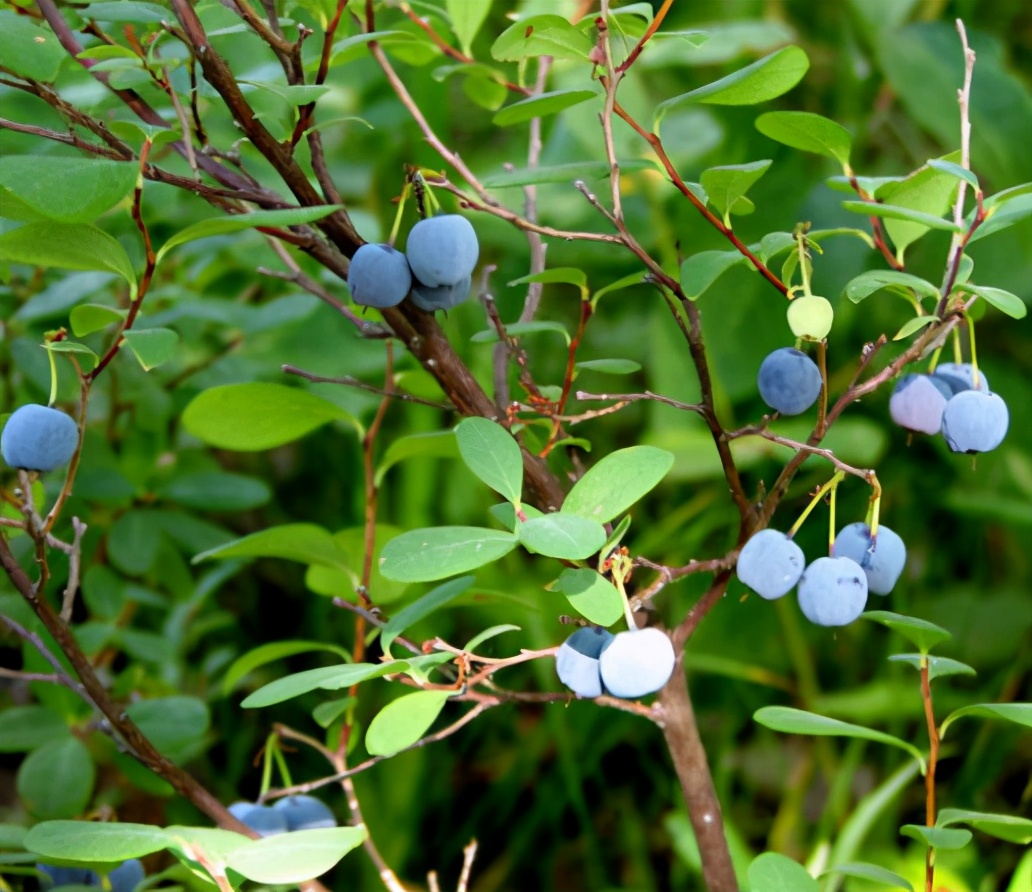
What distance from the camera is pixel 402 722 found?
449 millimetres

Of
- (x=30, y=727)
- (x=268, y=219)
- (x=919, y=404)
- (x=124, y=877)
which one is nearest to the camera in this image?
(x=268, y=219)

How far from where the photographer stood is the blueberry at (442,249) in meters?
0.48

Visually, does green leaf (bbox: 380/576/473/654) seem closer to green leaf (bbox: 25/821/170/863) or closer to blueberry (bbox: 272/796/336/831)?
green leaf (bbox: 25/821/170/863)

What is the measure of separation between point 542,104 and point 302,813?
447 mm

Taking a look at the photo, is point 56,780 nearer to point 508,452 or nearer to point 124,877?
point 124,877

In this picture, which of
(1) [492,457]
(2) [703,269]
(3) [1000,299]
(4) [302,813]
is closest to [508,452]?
(1) [492,457]

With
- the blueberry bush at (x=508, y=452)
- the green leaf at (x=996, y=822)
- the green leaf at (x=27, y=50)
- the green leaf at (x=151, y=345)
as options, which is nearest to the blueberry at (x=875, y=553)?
the blueberry bush at (x=508, y=452)

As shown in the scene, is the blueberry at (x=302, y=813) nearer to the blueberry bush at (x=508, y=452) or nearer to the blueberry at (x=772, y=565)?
the blueberry bush at (x=508, y=452)

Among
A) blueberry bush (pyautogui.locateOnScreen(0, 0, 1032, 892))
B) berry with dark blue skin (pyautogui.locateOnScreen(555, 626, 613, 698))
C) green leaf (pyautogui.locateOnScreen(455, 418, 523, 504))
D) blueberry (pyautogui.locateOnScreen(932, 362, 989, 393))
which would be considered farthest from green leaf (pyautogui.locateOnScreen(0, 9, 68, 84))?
blueberry (pyautogui.locateOnScreen(932, 362, 989, 393))

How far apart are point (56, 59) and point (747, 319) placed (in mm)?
1004

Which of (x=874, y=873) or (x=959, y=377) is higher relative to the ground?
(x=959, y=377)

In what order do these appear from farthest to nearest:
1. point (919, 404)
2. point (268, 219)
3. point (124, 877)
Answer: point (124, 877) < point (919, 404) < point (268, 219)

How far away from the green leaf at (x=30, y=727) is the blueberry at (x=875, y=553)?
1.80ft

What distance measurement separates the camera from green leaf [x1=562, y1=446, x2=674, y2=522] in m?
0.45
